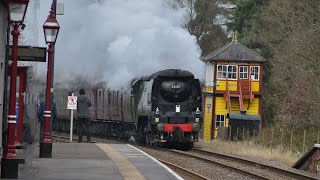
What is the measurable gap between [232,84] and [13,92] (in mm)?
37674

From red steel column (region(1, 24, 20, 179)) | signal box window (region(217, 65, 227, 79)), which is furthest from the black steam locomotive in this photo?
signal box window (region(217, 65, 227, 79))

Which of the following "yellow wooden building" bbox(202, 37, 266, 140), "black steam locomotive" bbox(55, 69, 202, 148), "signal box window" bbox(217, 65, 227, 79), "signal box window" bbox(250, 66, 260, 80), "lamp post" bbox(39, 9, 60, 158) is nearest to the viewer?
"lamp post" bbox(39, 9, 60, 158)

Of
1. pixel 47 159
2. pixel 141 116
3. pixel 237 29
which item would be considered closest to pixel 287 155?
pixel 141 116

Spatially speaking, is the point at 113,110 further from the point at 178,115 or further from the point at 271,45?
the point at 271,45

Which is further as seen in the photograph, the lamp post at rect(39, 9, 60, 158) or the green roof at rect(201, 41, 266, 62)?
the green roof at rect(201, 41, 266, 62)

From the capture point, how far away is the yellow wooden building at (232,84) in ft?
158

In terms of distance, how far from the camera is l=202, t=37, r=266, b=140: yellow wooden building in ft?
158

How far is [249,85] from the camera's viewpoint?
1892 inches

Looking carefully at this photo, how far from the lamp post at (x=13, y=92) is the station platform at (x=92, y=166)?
44 cm

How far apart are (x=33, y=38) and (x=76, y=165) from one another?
492 cm

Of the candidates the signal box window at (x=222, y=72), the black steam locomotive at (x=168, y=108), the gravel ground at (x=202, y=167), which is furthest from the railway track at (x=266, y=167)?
the signal box window at (x=222, y=72)

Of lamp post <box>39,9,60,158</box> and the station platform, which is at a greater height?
lamp post <box>39,9,60,158</box>

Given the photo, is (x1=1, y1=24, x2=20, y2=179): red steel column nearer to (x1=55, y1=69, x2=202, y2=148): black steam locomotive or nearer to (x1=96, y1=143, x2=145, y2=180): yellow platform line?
(x1=96, y1=143, x2=145, y2=180): yellow platform line

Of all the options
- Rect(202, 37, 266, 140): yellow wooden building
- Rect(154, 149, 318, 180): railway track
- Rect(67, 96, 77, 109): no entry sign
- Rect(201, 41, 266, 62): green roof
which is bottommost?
Rect(154, 149, 318, 180): railway track
